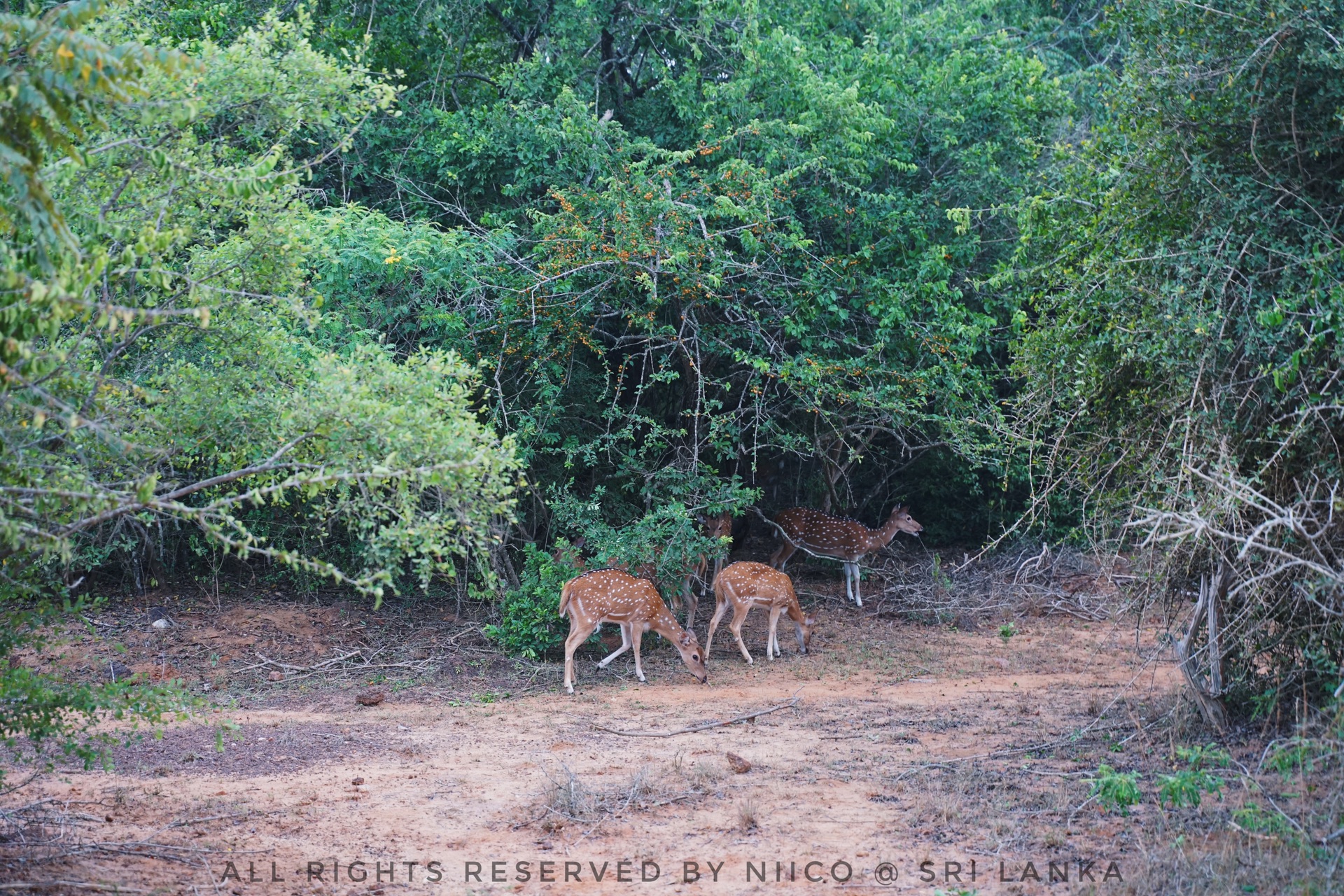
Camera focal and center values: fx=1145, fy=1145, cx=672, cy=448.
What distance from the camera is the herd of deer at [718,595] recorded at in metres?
11.1

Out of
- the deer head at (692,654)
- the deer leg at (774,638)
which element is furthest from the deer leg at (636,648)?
the deer leg at (774,638)

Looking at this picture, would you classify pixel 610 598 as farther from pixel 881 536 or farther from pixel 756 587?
pixel 881 536

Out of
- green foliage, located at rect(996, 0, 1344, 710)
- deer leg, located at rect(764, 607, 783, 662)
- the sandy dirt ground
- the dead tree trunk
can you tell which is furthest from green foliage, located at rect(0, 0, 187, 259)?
deer leg, located at rect(764, 607, 783, 662)

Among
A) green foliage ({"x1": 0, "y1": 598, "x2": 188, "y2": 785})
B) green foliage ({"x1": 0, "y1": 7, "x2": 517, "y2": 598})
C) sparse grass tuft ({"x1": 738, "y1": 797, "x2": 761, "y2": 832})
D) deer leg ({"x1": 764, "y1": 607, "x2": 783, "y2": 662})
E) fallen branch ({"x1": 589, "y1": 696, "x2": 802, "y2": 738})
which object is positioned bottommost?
deer leg ({"x1": 764, "y1": 607, "x2": 783, "y2": 662})

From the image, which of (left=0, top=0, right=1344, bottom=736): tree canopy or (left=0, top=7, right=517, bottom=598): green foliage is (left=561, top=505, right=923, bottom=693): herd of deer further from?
(left=0, top=7, right=517, bottom=598): green foliage

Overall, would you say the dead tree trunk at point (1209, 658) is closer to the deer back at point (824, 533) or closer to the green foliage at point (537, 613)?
the green foliage at point (537, 613)

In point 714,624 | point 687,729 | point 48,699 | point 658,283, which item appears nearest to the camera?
point 48,699

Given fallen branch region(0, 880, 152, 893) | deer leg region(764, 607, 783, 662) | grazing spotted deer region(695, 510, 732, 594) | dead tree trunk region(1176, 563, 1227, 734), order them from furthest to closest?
1. grazing spotted deer region(695, 510, 732, 594)
2. deer leg region(764, 607, 783, 662)
3. dead tree trunk region(1176, 563, 1227, 734)
4. fallen branch region(0, 880, 152, 893)

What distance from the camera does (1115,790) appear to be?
21.0ft

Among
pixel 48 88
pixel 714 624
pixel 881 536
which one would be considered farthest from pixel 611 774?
pixel 881 536

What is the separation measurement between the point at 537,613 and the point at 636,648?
1042 millimetres

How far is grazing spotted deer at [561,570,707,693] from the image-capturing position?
10992 millimetres

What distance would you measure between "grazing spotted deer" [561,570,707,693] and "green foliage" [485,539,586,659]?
176mm

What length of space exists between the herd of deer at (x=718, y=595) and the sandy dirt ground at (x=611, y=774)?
36cm
